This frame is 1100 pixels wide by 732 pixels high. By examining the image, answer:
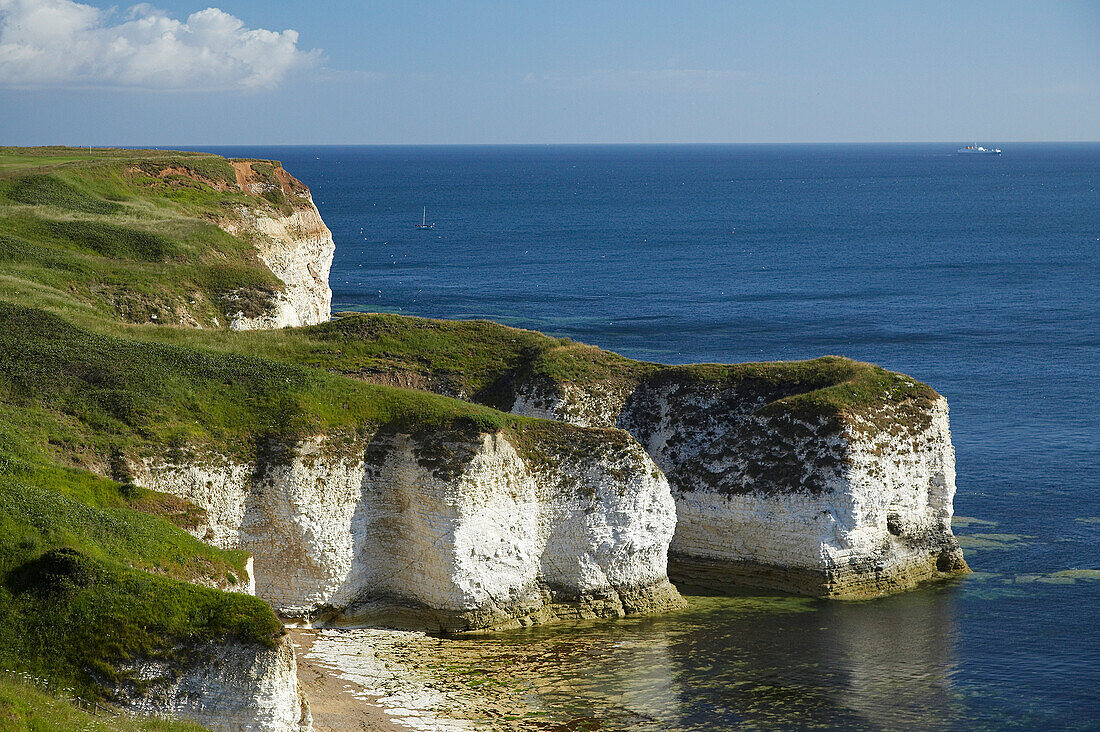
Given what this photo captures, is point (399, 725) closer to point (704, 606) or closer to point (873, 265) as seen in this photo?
point (704, 606)

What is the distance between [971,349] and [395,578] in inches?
2536

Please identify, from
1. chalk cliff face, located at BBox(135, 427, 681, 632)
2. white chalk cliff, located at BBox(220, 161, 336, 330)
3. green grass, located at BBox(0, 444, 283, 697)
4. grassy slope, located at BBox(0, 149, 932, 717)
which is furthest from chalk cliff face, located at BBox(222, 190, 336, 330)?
green grass, located at BBox(0, 444, 283, 697)

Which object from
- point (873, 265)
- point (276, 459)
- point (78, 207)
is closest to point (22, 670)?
point (276, 459)

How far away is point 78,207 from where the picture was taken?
62438mm

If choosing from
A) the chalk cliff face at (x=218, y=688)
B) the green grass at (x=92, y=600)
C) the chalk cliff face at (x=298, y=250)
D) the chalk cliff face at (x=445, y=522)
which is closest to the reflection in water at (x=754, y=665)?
the chalk cliff face at (x=445, y=522)

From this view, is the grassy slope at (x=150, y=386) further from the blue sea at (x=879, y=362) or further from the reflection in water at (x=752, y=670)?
the blue sea at (x=879, y=362)

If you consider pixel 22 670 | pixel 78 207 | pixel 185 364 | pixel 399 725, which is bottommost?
pixel 399 725

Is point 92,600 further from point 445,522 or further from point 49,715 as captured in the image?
point 445,522

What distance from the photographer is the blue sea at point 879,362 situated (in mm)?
33344

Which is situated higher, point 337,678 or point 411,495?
point 411,495

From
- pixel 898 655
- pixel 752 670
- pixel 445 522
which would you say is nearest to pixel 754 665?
pixel 752 670

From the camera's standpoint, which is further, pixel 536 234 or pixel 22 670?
pixel 536 234

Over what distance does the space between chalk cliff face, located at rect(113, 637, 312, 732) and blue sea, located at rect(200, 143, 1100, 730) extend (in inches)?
393

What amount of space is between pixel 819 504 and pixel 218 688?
23707mm
